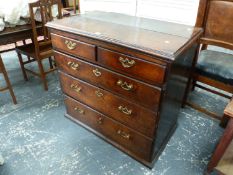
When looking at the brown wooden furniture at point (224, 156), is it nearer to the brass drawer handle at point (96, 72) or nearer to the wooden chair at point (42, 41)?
the brass drawer handle at point (96, 72)

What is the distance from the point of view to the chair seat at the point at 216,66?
158 cm

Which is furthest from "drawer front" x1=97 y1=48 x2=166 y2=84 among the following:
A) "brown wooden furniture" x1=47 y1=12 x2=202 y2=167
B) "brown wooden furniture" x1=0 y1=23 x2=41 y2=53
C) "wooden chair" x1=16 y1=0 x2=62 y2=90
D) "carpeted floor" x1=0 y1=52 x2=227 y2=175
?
"brown wooden furniture" x1=0 y1=23 x2=41 y2=53

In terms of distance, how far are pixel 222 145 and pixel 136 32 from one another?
2.92 feet

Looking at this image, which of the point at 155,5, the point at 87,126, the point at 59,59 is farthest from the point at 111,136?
the point at 155,5

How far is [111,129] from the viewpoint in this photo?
1546 mm

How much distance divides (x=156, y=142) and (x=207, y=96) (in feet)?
3.86

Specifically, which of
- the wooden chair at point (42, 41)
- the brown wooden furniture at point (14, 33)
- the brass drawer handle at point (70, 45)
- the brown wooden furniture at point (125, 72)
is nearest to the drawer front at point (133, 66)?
the brown wooden furniture at point (125, 72)

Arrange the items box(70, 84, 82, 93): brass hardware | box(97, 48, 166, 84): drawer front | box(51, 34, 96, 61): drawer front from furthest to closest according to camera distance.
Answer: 1. box(70, 84, 82, 93): brass hardware
2. box(51, 34, 96, 61): drawer front
3. box(97, 48, 166, 84): drawer front

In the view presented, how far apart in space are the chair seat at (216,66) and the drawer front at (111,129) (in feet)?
2.67

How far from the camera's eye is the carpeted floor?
1.44 metres

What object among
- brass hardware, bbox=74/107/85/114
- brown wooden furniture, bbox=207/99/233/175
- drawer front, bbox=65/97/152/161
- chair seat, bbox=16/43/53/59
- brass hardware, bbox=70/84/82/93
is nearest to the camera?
brown wooden furniture, bbox=207/99/233/175

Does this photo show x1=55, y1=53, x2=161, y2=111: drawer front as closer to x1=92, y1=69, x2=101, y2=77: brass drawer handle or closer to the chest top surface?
x1=92, y1=69, x2=101, y2=77: brass drawer handle

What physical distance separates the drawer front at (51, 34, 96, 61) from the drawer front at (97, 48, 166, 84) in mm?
67

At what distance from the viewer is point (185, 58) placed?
4.08 ft
